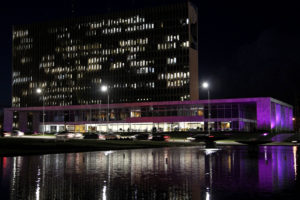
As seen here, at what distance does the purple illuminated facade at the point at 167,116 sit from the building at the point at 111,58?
20.9 m

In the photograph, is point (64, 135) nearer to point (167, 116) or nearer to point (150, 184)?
point (150, 184)

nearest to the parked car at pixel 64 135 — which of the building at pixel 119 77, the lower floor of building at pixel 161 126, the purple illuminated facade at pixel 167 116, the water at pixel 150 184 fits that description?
the purple illuminated facade at pixel 167 116

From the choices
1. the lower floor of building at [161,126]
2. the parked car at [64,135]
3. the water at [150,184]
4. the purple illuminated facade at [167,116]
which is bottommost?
the water at [150,184]

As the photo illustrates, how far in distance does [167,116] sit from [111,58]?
4962 cm

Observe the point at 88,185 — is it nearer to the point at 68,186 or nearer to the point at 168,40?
the point at 68,186

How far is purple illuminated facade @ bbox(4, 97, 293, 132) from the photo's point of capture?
10588 centimetres

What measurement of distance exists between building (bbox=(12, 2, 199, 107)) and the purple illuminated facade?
2092cm

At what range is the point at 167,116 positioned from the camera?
400 feet

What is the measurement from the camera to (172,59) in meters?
148

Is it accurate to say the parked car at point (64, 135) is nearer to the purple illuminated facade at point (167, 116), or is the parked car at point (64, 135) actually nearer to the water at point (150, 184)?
the purple illuminated facade at point (167, 116)

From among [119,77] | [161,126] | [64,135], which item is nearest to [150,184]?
[64,135]

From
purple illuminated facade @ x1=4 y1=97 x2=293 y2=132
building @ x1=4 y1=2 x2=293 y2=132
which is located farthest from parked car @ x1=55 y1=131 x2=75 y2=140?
building @ x1=4 y1=2 x2=293 y2=132

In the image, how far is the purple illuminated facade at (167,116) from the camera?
105875mm

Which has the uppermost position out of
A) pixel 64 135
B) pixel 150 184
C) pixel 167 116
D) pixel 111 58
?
pixel 111 58
